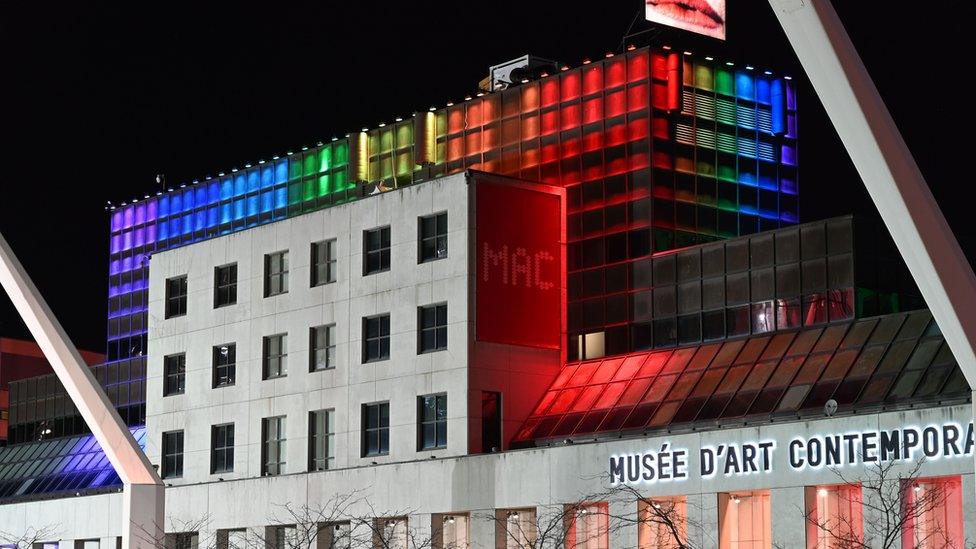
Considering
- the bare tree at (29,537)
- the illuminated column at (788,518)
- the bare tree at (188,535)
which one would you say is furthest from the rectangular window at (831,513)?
the bare tree at (29,537)

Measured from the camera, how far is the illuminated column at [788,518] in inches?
2116

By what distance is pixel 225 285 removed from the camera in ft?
265

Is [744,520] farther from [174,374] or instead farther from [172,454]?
[174,374]

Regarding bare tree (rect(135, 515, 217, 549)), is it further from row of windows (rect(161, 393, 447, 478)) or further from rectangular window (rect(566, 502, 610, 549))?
rectangular window (rect(566, 502, 610, 549))

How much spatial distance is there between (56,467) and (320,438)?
90.7 feet

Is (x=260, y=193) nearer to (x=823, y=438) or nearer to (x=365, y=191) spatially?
(x=365, y=191)

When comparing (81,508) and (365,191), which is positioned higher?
(365,191)

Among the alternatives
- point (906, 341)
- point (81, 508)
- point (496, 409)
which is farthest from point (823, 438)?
point (81, 508)

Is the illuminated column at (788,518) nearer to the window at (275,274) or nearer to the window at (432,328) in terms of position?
the window at (432,328)

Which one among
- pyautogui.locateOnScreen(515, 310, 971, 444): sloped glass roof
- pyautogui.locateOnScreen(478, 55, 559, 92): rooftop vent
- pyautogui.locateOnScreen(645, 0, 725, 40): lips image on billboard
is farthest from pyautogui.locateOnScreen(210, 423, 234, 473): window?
pyautogui.locateOnScreen(645, 0, 725, 40): lips image on billboard

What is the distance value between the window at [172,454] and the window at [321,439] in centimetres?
1022

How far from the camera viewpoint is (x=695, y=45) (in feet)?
264

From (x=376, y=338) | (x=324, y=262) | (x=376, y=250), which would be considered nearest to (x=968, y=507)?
(x=376, y=338)

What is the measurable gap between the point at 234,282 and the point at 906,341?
35015mm
